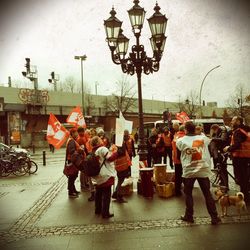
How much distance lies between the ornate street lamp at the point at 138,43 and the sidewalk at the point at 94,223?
7.17 ft

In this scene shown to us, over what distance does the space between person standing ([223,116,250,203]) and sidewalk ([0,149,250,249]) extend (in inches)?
31.0

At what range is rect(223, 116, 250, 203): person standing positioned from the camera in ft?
26.1

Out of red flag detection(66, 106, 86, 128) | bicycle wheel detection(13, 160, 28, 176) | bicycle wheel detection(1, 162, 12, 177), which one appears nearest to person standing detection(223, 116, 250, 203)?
red flag detection(66, 106, 86, 128)

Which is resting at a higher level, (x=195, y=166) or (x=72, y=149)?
(x=72, y=149)

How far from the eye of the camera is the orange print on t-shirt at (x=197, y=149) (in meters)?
6.59

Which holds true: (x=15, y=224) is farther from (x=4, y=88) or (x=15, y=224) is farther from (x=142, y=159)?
(x=4, y=88)

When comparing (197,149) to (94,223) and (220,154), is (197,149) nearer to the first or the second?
(94,223)

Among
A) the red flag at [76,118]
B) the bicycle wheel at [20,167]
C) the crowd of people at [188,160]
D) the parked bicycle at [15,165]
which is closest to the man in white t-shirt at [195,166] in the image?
the crowd of people at [188,160]

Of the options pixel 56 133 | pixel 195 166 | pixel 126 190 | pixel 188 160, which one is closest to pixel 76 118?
pixel 56 133

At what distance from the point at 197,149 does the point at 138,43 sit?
188 inches

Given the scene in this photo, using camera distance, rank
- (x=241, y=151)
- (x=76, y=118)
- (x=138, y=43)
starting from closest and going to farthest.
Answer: (x=241, y=151) → (x=138, y=43) → (x=76, y=118)

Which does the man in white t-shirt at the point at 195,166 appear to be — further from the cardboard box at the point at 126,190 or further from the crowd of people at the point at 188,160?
the cardboard box at the point at 126,190

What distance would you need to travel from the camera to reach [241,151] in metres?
8.09

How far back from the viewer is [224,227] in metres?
6.25
